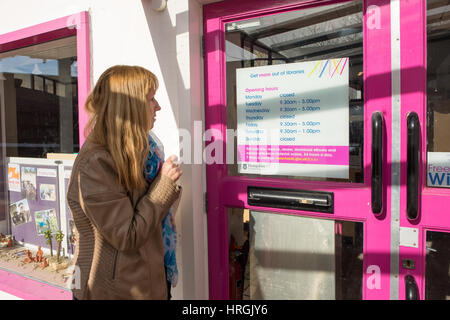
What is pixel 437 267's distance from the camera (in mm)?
1422

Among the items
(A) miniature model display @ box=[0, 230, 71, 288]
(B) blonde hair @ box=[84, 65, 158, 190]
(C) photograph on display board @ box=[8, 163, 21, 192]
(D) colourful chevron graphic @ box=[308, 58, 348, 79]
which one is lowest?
(A) miniature model display @ box=[0, 230, 71, 288]

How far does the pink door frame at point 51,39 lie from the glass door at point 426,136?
192 centimetres

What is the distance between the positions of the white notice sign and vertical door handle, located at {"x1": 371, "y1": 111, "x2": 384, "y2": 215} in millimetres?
140

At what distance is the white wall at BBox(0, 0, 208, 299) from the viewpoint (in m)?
1.82

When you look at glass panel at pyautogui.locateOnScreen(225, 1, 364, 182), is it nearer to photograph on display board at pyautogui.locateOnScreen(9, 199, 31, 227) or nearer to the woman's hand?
the woman's hand

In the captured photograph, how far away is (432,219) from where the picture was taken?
137 centimetres

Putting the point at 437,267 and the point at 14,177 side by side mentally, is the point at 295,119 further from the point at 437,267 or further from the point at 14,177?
the point at 14,177

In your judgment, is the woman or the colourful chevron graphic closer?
the woman

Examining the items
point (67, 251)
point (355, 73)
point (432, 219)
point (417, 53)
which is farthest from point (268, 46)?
point (67, 251)

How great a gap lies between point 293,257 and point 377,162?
2.30ft

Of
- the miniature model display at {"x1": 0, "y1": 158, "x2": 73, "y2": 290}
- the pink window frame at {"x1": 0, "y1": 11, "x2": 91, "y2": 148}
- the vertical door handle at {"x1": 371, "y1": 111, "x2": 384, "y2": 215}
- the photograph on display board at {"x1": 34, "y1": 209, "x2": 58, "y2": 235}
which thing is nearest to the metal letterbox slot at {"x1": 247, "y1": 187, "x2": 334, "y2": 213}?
the vertical door handle at {"x1": 371, "y1": 111, "x2": 384, "y2": 215}

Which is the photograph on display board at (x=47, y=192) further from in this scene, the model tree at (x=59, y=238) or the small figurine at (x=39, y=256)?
the small figurine at (x=39, y=256)

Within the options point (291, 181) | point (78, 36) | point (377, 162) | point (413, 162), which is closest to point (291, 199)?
point (291, 181)

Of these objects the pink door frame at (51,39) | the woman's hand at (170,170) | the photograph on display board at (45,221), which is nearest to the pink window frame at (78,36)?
the pink door frame at (51,39)
